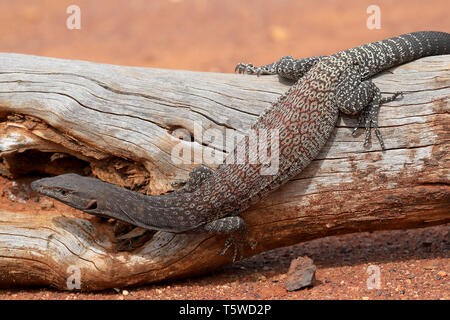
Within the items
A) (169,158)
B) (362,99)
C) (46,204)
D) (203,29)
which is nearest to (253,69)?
(362,99)

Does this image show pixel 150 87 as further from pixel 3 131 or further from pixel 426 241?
pixel 426 241

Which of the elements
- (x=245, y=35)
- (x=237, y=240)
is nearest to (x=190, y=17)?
(x=245, y=35)

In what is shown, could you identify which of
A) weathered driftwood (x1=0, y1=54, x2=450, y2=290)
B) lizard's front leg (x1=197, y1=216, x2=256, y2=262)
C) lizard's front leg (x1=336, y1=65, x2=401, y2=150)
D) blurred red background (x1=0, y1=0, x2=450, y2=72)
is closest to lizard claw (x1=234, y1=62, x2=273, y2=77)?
weathered driftwood (x1=0, y1=54, x2=450, y2=290)

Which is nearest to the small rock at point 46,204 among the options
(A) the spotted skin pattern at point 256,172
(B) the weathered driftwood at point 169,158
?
(B) the weathered driftwood at point 169,158

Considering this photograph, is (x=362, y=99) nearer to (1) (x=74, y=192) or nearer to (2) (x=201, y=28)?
(1) (x=74, y=192)

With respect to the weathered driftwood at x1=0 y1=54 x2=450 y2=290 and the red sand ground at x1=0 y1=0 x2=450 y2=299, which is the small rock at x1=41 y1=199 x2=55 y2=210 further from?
the red sand ground at x1=0 y1=0 x2=450 y2=299

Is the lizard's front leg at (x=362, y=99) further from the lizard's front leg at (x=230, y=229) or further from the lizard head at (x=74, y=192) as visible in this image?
the lizard head at (x=74, y=192)
